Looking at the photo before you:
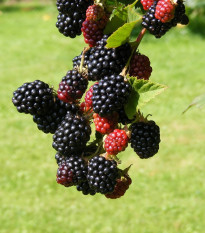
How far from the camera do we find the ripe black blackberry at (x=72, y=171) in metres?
0.81

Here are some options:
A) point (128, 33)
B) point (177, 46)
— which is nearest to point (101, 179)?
point (128, 33)

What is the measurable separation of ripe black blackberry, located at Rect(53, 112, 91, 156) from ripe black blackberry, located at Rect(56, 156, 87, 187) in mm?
17

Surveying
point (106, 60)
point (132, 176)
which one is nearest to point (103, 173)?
point (106, 60)

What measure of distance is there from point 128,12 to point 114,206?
4937 millimetres

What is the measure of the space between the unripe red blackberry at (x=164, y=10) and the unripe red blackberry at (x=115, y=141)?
0.19 meters

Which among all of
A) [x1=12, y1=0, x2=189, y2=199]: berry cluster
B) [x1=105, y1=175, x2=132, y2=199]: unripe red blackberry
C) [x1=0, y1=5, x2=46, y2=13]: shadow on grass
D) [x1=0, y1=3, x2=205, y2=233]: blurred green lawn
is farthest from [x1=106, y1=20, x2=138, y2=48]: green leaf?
[x1=0, y1=5, x2=46, y2=13]: shadow on grass

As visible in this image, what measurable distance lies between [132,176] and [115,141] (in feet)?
18.1

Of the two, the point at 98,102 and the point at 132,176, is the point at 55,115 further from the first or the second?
the point at 132,176

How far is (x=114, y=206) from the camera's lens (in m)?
5.60

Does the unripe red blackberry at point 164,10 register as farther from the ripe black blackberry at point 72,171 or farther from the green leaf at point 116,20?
the ripe black blackberry at point 72,171

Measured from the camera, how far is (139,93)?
79 centimetres

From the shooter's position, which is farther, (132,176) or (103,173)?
(132,176)

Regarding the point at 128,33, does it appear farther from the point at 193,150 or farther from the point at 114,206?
the point at 193,150

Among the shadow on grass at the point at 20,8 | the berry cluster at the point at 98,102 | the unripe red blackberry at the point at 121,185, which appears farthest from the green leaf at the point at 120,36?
the shadow on grass at the point at 20,8
